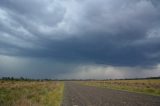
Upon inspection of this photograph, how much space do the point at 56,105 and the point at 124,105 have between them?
575 centimetres

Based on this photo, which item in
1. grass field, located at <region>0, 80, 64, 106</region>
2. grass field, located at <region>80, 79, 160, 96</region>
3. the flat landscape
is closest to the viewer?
grass field, located at <region>0, 80, 64, 106</region>

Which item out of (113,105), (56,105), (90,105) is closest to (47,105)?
(56,105)

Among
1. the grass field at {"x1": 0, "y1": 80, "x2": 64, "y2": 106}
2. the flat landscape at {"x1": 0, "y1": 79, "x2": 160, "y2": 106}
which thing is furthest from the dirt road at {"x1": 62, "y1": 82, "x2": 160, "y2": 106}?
the grass field at {"x1": 0, "y1": 80, "x2": 64, "y2": 106}

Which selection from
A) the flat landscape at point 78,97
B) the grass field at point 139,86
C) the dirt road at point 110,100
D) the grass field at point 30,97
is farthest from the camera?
the grass field at point 139,86

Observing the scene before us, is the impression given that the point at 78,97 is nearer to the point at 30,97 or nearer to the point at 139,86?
the point at 30,97

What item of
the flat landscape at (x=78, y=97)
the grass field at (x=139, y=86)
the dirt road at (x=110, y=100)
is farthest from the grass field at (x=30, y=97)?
the grass field at (x=139, y=86)

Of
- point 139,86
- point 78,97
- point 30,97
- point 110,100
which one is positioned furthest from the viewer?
point 139,86

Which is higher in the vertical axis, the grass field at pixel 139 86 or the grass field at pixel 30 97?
the grass field at pixel 139 86

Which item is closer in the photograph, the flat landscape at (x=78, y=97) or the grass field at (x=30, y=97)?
the grass field at (x=30, y=97)

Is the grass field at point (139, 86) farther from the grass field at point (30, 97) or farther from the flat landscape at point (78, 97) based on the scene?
the grass field at point (30, 97)

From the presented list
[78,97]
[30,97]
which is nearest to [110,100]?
[78,97]

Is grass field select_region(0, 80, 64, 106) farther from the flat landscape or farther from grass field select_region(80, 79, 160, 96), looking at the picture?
grass field select_region(80, 79, 160, 96)

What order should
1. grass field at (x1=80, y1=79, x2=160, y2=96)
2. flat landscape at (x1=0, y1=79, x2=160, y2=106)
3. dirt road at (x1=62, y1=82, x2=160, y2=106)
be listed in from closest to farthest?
1. flat landscape at (x1=0, y1=79, x2=160, y2=106)
2. dirt road at (x1=62, y1=82, x2=160, y2=106)
3. grass field at (x1=80, y1=79, x2=160, y2=96)

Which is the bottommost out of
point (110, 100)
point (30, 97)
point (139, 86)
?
point (110, 100)
